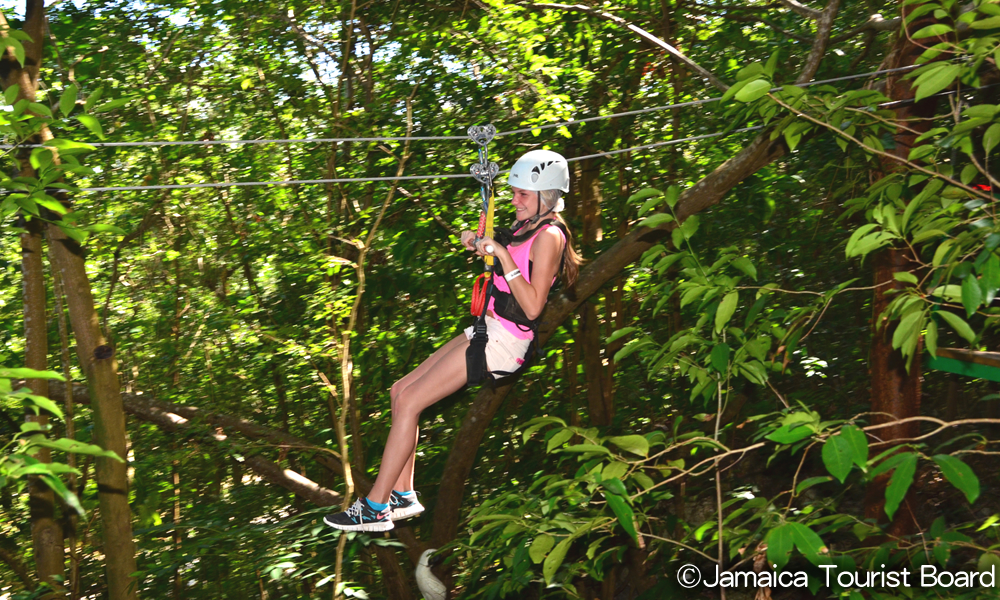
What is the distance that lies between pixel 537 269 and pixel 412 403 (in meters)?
0.74

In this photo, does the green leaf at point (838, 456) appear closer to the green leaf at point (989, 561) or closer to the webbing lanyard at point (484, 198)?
the green leaf at point (989, 561)

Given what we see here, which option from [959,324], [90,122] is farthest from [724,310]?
[90,122]

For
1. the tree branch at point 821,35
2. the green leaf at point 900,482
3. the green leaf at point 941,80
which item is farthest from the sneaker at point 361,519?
the tree branch at point 821,35

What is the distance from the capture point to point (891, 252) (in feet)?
10.9

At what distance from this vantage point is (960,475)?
58.6 inches

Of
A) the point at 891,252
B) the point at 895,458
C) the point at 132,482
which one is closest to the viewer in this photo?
the point at 895,458

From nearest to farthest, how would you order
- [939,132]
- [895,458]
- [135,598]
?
[895,458] < [939,132] < [135,598]

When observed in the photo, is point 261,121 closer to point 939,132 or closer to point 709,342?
point 709,342

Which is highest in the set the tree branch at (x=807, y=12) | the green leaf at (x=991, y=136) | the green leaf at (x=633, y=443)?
the tree branch at (x=807, y=12)

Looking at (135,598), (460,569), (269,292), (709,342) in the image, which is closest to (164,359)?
(269,292)

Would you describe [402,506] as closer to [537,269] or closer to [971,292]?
[537,269]

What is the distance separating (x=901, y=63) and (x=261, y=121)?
436cm

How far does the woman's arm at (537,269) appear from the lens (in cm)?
295

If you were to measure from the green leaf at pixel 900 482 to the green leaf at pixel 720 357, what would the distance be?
0.73 m
